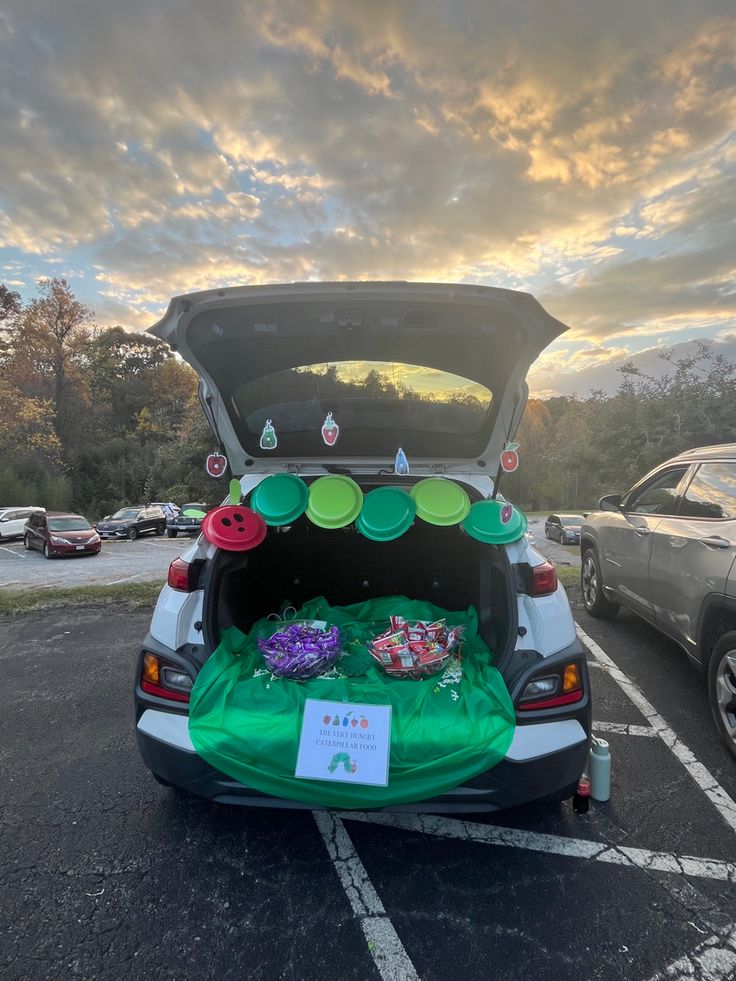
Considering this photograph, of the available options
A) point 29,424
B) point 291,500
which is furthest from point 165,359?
point 291,500

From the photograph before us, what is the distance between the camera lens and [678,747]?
2889mm

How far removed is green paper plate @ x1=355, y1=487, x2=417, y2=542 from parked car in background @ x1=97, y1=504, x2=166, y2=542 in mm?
22757

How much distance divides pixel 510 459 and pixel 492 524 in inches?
27.7

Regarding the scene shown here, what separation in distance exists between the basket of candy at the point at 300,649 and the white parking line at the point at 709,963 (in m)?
1.55

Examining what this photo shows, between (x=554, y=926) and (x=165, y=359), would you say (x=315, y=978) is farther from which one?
(x=165, y=359)

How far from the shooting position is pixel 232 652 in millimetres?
2518

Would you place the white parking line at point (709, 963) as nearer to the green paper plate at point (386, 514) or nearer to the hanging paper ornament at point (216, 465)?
the green paper plate at point (386, 514)

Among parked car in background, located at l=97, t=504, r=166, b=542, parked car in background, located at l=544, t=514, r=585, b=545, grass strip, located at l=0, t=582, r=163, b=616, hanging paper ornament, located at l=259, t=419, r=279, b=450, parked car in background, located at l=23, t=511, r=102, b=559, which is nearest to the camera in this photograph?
hanging paper ornament, located at l=259, t=419, r=279, b=450

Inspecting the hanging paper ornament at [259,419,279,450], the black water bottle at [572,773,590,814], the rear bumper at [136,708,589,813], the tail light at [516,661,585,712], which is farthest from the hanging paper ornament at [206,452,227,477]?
the black water bottle at [572,773,590,814]

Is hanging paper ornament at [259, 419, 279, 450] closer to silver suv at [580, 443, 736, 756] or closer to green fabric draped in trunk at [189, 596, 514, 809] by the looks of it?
green fabric draped in trunk at [189, 596, 514, 809]

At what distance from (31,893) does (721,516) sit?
3.97m

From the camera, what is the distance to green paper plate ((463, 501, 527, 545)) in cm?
251

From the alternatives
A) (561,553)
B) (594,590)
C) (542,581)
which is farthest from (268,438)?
(561,553)

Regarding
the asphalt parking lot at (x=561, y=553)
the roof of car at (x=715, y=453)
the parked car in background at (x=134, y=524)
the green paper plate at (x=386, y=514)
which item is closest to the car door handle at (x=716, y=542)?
the roof of car at (x=715, y=453)
